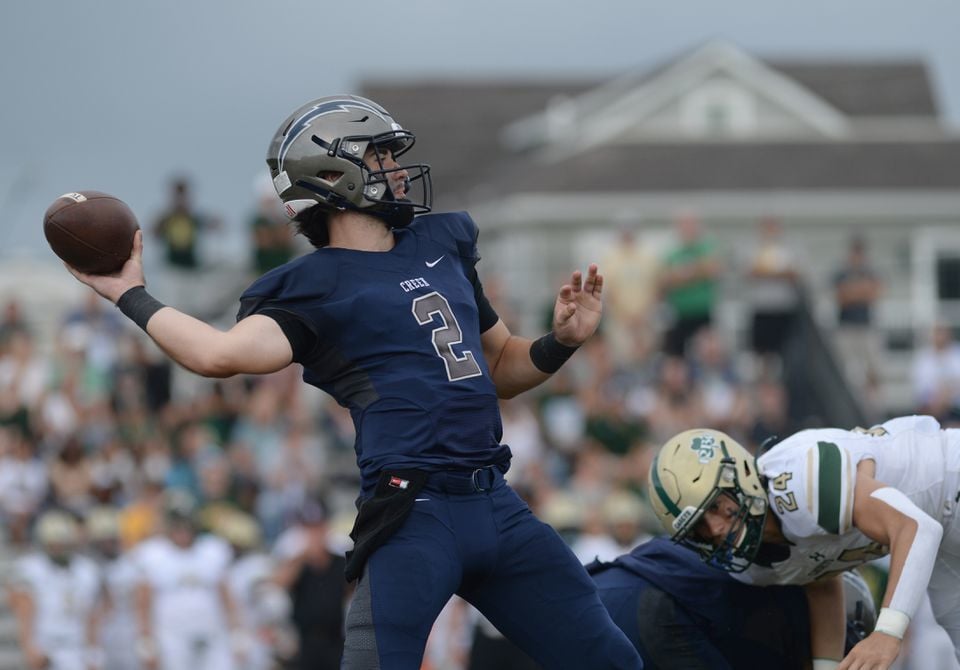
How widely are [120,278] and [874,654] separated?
8.26 ft

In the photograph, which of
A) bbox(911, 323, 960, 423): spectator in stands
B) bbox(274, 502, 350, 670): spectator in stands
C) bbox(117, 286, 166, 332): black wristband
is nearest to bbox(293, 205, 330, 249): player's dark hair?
bbox(117, 286, 166, 332): black wristband

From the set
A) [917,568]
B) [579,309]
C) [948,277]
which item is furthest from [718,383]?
[948,277]

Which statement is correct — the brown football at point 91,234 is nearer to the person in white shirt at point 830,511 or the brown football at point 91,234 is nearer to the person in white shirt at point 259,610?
the person in white shirt at point 830,511

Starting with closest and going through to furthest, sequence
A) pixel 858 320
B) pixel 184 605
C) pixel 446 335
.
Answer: pixel 446 335 < pixel 184 605 < pixel 858 320

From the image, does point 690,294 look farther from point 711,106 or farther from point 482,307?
point 711,106

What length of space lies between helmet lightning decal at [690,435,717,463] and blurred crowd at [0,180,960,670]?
4201mm

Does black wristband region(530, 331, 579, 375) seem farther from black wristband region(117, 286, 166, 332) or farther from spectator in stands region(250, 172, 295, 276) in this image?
spectator in stands region(250, 172, 295, 276)

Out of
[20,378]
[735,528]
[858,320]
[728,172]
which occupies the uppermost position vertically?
[728,172]

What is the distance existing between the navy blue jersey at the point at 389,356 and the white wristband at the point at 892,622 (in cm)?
128

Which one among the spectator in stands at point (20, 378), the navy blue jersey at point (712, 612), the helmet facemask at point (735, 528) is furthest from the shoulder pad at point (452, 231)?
the spectator in stands at point (20, 378)

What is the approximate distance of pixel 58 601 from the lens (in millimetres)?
11992

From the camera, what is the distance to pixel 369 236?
525 cm

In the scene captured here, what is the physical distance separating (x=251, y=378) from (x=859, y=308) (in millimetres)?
5286

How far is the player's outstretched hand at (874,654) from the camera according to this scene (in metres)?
5.18
